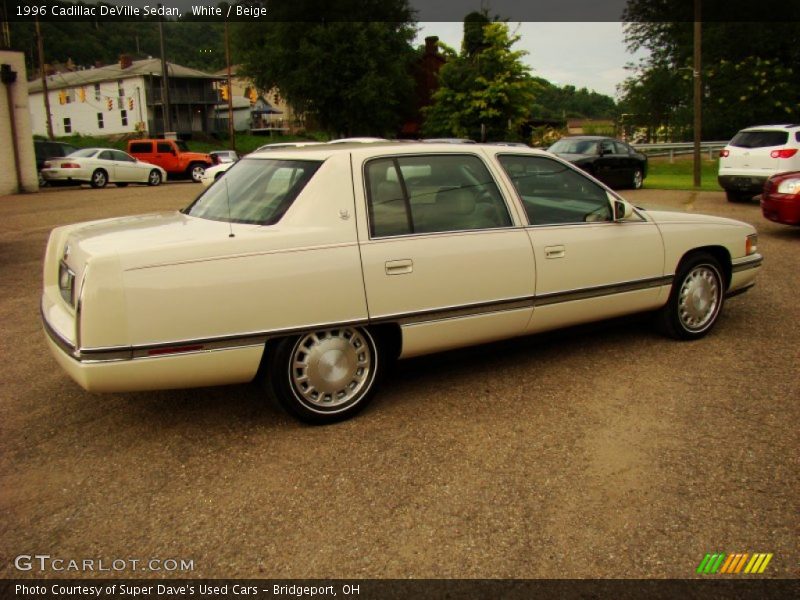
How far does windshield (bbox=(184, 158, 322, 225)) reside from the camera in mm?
4066

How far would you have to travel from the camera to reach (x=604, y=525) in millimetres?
3029

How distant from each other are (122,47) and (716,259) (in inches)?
3190

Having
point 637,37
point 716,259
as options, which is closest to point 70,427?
point 716,259

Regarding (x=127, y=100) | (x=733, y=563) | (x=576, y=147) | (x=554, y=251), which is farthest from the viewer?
(x=127, y=100)

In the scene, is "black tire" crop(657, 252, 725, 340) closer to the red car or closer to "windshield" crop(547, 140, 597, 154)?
the red car

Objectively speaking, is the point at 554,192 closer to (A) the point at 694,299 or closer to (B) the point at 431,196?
(B) the point at 431,196

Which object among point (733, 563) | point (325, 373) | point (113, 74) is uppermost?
point (113, 74)

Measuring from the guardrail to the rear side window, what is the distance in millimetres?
22472

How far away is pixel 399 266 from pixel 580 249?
1388 mm

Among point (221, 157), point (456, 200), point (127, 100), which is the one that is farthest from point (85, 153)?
point (127, 100)

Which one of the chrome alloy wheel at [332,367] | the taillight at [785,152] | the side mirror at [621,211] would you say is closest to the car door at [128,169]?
the taillight at [785,152]

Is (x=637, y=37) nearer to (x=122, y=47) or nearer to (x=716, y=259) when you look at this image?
(x=716, y=259)

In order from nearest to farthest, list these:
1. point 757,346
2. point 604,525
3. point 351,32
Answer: point 604,525
point 757,346
point 351,32

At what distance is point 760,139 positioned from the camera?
1551 centimetres
